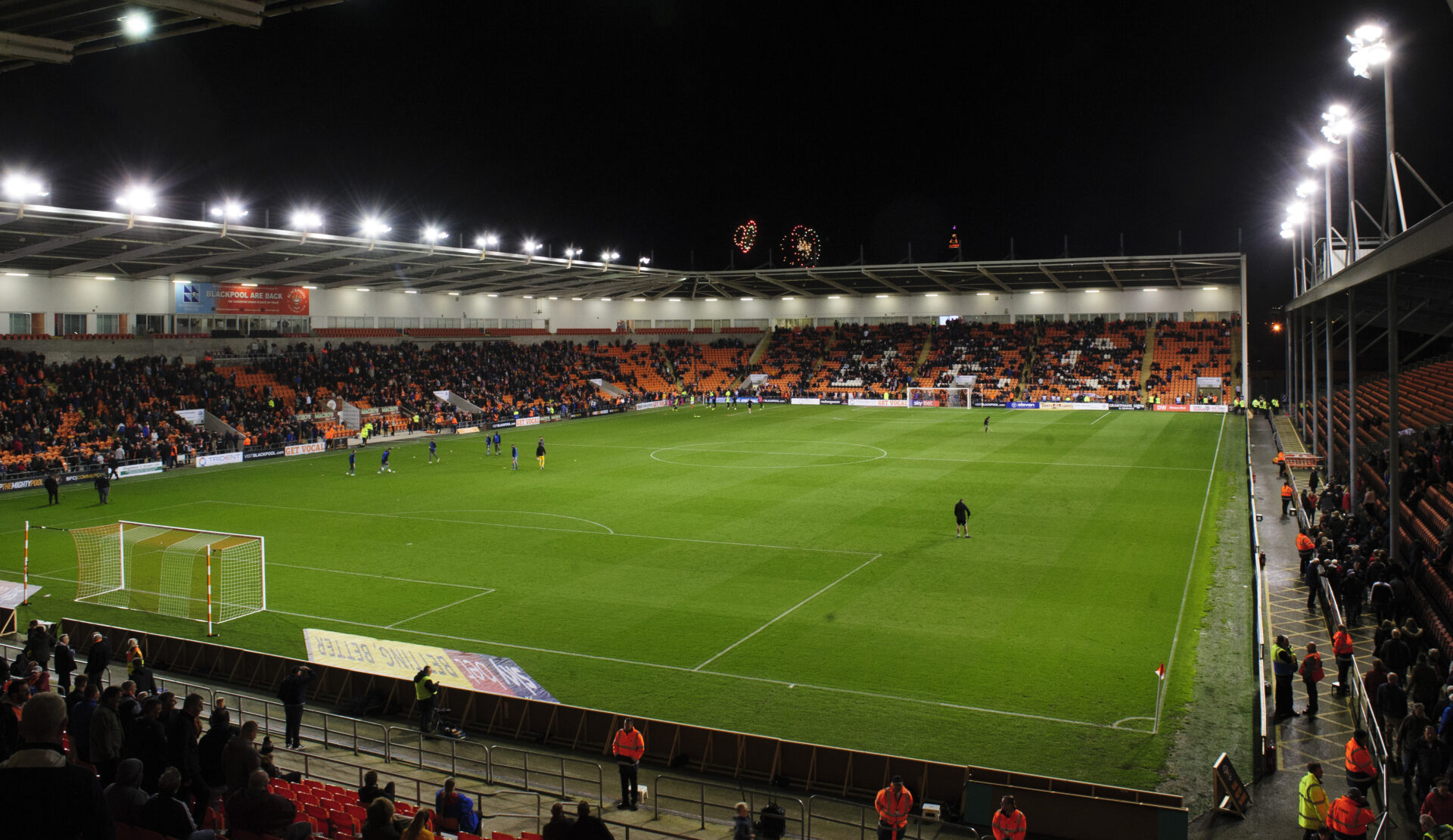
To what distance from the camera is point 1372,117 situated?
100 feet

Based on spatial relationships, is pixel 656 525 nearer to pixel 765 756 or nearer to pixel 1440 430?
pixel 765 756

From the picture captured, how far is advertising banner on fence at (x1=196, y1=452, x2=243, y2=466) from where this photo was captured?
41531 millimetres

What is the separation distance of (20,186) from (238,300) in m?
24.8

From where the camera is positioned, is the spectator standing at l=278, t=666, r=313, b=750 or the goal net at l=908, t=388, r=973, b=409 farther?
the goal net at l=908, t=388, r=973, b=409

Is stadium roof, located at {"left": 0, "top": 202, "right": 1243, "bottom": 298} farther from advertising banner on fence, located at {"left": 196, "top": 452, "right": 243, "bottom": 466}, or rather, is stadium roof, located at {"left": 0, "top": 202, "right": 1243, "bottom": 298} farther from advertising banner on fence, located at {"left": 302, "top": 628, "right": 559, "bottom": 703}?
advertising banner on fence, located at {"left": 302, "top": 628, "right": 559, "bottom": 703}

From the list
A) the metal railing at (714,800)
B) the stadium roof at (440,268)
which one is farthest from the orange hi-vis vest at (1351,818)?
the stadium roof at (440,268)

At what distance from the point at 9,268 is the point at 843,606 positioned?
45914 mm

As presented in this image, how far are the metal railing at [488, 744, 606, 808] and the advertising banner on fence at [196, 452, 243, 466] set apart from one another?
34483 millimetres

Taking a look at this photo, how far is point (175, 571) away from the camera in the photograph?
68.0ft

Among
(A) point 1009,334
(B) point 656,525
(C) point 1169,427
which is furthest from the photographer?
(A) point 1009,334

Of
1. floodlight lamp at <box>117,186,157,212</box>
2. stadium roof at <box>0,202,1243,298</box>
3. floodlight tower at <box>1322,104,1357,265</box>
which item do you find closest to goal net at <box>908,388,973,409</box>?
stadium roof at <box>0,202,1243,298</box>

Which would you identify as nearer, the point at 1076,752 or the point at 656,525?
the point at 1076,752

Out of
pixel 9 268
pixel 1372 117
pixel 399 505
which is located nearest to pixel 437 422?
pixel 9 268

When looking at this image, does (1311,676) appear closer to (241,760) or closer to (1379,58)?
(1379,58)
